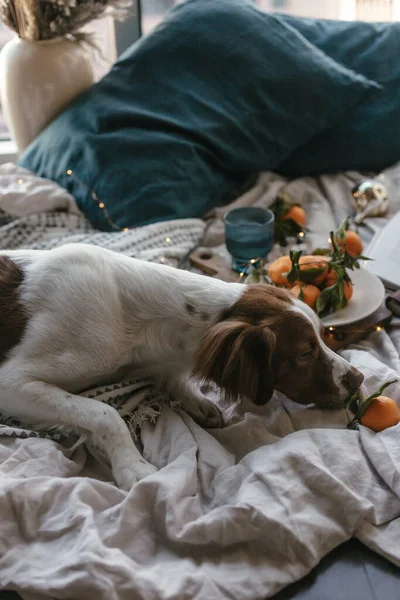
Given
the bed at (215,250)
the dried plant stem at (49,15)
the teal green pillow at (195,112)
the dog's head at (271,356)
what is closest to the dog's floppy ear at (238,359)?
the dog's head at (271,356)

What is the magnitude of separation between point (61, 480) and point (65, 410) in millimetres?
187

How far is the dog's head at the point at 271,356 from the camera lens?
4.44ft

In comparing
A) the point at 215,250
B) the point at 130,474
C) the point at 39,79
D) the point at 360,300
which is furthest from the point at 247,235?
the point at 39,79

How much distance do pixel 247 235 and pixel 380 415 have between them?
77 cm

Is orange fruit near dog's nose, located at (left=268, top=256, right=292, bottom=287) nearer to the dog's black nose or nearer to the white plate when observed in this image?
the white plate

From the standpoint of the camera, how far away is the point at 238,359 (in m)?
1.35

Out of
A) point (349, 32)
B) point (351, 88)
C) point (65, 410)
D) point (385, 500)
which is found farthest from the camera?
point (349, 32)

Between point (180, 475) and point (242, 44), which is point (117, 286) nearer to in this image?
point (180, 475)

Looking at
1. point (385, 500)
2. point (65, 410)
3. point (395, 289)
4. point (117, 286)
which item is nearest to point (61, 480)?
point (65, 410)

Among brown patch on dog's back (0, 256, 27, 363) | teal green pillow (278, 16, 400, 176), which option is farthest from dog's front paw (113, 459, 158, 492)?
teal green pillow (278, 16, 400, 176)

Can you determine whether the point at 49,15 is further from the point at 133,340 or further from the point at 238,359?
the point at 238,359

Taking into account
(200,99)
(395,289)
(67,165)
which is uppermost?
(200,99)

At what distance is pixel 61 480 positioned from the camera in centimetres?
124

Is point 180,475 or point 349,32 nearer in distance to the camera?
point 180,475
